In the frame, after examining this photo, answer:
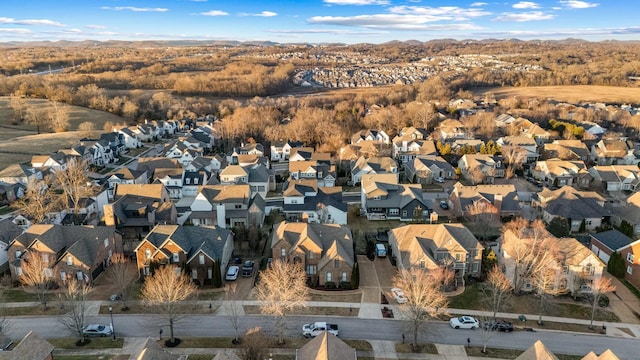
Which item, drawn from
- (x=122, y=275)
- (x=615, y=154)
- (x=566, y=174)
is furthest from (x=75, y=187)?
(x=615, y=154)

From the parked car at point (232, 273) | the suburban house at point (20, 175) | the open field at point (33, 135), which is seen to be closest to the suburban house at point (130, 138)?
the open field at point (33, 135)

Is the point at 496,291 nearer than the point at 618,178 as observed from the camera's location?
Yes

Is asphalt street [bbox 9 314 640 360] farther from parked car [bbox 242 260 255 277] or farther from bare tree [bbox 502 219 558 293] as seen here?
parked car [bbox 242 260 255 277]

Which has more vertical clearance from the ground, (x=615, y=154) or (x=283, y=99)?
(x=283, y=99)

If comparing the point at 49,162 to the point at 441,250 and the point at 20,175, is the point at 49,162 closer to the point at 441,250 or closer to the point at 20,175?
the point at 20,175

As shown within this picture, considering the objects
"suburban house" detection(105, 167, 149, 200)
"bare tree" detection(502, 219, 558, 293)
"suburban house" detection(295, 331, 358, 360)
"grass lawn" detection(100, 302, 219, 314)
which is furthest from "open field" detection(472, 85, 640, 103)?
"suburban house" detection(295, 331, 358, 360)

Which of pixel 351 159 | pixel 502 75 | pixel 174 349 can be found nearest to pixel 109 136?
pixel 351 159

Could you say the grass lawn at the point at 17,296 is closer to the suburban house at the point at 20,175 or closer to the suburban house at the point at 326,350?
the suburban house at the point at 326,350

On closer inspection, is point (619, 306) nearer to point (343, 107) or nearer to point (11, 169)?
point (11, 169)
